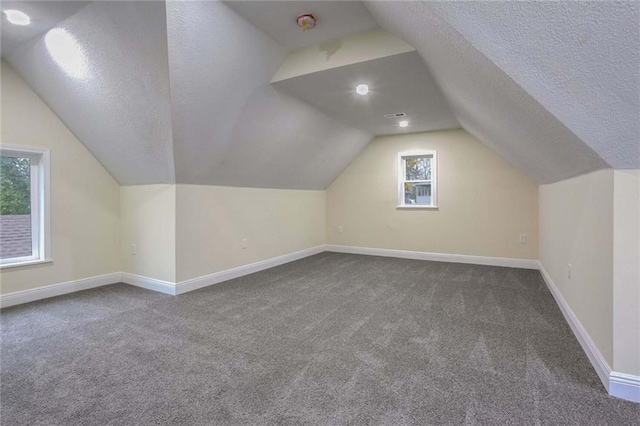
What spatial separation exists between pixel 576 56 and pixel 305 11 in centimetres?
183

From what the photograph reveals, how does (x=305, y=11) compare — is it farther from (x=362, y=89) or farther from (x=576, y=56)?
(x=576, y=56)

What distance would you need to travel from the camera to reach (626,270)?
1685 mm

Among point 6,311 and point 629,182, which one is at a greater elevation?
point 629,182

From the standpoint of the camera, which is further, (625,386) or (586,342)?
(586,342)

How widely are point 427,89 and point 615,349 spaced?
2.66 metres

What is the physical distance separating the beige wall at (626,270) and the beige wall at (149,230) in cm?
376

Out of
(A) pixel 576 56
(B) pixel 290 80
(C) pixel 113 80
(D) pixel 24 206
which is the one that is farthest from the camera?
(D) pixel 24 206

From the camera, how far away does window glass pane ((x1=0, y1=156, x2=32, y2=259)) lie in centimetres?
325

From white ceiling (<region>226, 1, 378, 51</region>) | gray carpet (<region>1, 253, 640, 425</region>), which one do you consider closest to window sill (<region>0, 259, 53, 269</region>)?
gray carpet (<region>1, 253, 640, 425</region>)

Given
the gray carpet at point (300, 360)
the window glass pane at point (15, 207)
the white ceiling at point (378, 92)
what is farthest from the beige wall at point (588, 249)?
the window glass pane at point (15, 207)

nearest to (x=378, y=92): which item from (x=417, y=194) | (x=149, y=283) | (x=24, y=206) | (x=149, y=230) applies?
(x=417, y=194)

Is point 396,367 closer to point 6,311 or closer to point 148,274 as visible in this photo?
point 148,274

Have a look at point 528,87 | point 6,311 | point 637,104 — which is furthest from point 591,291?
point 6,311

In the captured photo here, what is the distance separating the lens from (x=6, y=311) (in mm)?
3059
